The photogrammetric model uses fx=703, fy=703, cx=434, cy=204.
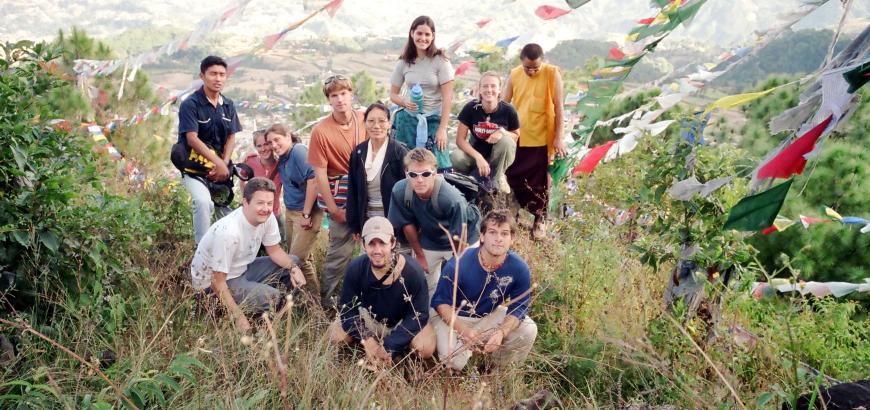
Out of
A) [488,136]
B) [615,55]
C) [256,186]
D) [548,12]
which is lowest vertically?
[488,136]

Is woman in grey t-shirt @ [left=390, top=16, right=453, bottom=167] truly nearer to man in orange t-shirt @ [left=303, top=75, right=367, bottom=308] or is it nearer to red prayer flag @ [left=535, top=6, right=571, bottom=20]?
man in orange t-shirt @ [left=303, top=75, right=367, bottom=308]

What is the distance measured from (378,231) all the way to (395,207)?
0.67 metres

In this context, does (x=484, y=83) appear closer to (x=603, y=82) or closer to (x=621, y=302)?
(x=621, y=302)

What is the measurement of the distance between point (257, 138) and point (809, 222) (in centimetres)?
424

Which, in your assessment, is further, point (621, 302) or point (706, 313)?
point (621, 302)

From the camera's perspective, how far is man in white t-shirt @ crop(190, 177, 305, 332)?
163 inches

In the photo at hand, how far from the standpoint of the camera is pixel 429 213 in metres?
4.36

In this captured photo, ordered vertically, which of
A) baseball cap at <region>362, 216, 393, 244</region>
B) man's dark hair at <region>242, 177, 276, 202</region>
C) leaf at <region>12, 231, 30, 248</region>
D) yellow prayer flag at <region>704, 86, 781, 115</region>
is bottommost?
baseball cap at <region>362, 216, 393, 244</region>

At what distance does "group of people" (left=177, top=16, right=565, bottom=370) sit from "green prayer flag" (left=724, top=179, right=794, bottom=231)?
1617mm

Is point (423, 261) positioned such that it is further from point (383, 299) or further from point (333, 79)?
point (333, 79)

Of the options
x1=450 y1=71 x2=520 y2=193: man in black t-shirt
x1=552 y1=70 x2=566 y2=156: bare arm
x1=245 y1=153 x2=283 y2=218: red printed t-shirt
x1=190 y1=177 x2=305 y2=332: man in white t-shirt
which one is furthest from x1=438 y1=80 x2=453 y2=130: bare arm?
x1=190 y1=177 x2=305 y2=332: man in white t-shirt

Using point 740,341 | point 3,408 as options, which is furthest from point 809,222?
point 3,408

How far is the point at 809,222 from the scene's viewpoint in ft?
16.9

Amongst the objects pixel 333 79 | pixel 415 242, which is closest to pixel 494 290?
pixel 415 242
